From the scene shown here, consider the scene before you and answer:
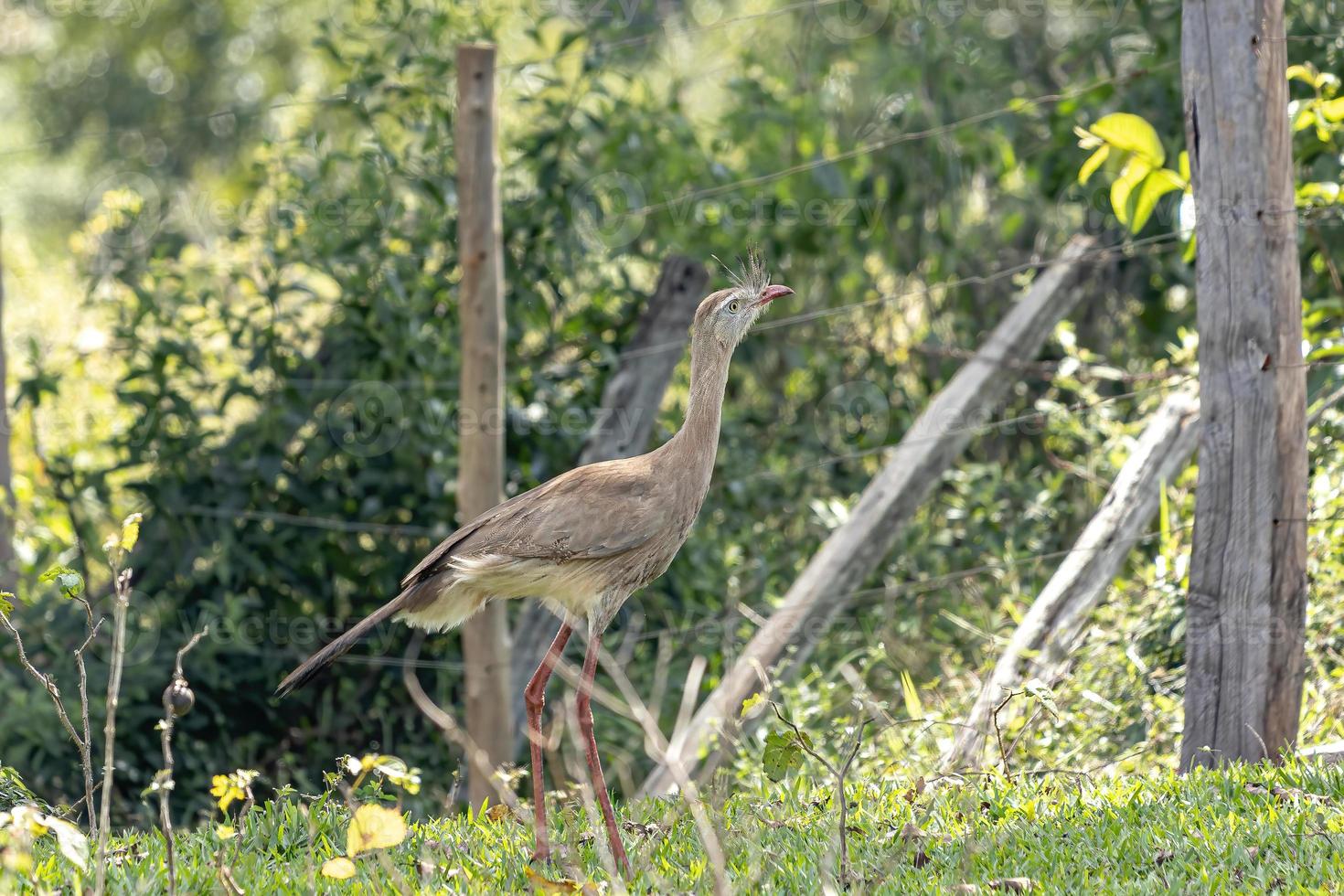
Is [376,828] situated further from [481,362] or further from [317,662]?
[481,362]

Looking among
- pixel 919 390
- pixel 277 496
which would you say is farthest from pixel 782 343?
pixel 277 496

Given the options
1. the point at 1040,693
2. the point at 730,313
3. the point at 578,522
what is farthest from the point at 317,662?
the point at 1040,693

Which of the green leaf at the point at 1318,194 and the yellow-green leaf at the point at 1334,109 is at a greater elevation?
the yellow-green leaf at the point at 1334,109

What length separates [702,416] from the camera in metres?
4.24

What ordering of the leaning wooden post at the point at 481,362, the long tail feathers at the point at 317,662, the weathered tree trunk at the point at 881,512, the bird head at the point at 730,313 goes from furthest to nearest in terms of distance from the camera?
the leaning wooden post at the point at 481,362 → the weathered tree trunk at the point at 881,512 → the bird head at the point at 730,313 → the long tail feathers at the point at 317,662

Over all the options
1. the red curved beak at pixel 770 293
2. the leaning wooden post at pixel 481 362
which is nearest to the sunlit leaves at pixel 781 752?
the red curved beak at pixel 770 293

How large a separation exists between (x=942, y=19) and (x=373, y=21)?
3.61 meters

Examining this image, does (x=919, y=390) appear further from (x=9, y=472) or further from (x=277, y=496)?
(x=9, y=472)

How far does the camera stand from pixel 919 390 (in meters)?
7.97

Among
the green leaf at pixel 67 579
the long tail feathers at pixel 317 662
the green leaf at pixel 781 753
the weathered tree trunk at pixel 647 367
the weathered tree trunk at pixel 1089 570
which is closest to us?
the green leaf at pixel 67 579

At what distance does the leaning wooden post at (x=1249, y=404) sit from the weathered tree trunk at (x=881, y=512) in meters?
0.84

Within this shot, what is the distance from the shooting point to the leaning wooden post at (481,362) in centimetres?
530

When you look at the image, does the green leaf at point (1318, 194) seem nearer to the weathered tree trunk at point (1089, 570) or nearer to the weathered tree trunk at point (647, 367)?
the weathered tree trunk at point (1089, 570)

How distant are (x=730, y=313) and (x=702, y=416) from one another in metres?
0.35
